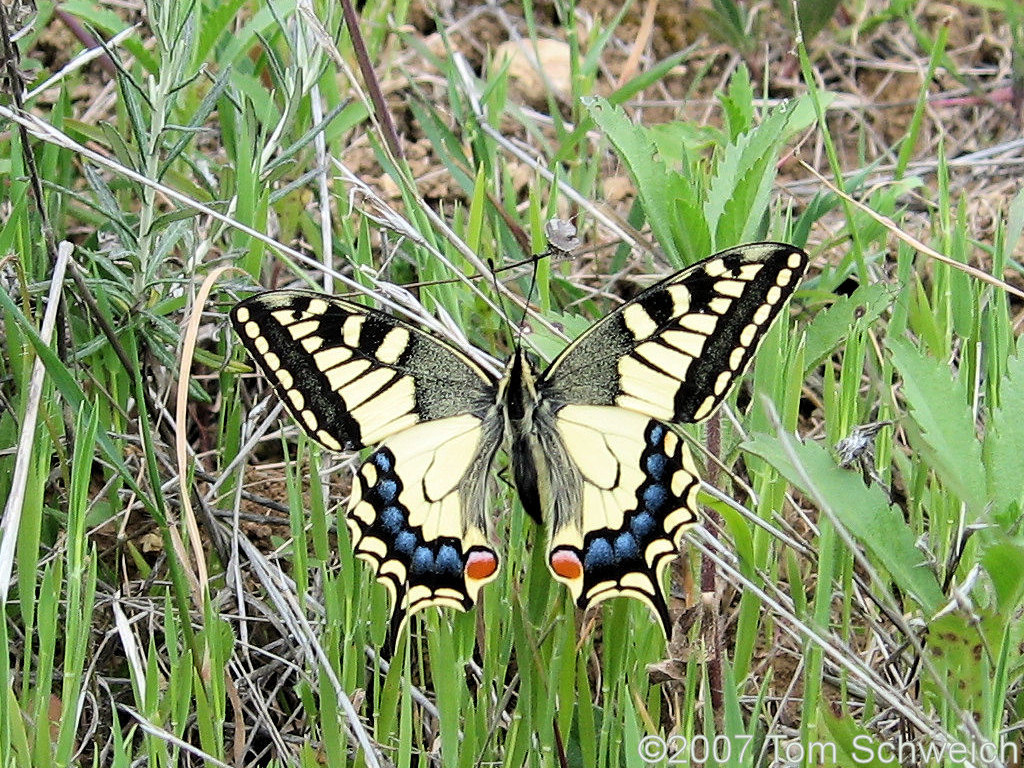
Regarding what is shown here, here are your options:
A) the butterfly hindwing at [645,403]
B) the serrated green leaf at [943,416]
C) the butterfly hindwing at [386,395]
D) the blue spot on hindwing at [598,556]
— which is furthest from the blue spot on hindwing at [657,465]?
the serrated green leaf at [943,416]

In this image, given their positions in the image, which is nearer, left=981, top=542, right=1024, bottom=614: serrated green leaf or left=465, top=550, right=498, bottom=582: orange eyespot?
left=981, top=542, right=1024, bottom=614: serrated green leaf

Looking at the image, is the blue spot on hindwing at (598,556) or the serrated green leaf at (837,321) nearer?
the blue spot on hindwing at (598,556)

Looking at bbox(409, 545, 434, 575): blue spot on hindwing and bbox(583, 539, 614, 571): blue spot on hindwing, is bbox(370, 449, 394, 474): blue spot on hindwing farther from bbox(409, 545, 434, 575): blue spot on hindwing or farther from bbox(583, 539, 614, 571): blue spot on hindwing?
bbox(583, 539, 614, 571): blue spot on hindwing

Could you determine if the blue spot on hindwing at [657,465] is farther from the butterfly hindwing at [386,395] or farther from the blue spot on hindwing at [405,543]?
the blue spot on hindwing at [405,543]

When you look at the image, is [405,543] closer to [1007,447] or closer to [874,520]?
[874,520]

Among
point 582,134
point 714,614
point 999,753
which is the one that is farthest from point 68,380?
point 999,753

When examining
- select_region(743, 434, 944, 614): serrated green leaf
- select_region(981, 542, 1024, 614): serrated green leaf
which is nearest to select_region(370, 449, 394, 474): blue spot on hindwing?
select_region(743, 434, 944, 614): serrated green leaf

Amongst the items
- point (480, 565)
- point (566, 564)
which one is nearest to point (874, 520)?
point (566, 564)
